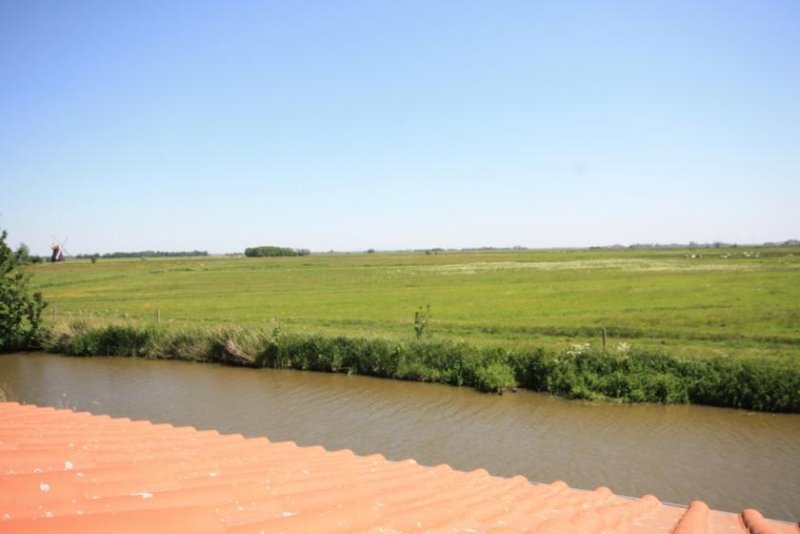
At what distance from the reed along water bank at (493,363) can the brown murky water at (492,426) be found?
54cm

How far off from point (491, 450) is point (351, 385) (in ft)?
23.7

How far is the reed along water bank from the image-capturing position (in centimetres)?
1493

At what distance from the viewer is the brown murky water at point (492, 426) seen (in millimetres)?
10664

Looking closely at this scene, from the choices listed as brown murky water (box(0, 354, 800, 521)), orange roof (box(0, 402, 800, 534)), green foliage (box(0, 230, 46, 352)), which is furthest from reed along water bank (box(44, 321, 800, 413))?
orange roof (box(0, 402, 800, 534))

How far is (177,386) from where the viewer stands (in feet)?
61.2

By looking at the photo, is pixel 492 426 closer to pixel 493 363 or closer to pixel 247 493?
pixel 493 363

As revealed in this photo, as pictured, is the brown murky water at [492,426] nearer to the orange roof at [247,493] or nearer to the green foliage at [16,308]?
the green foliage at [16,308]

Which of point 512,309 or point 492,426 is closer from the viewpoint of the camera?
point 492,426

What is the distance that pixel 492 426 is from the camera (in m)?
13.8

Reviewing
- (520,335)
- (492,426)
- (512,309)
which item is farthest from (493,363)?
(512,309)

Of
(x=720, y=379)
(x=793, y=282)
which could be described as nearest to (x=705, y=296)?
(x=793, y=282)

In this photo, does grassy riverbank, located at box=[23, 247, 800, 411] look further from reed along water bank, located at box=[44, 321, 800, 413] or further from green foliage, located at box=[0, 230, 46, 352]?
green foliage, located at box=[0, 230, 46, 352]

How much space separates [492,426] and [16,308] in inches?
885

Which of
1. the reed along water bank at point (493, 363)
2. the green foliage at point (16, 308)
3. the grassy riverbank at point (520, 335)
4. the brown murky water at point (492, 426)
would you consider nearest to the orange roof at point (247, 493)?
the brown murky water at point (492, 426)
